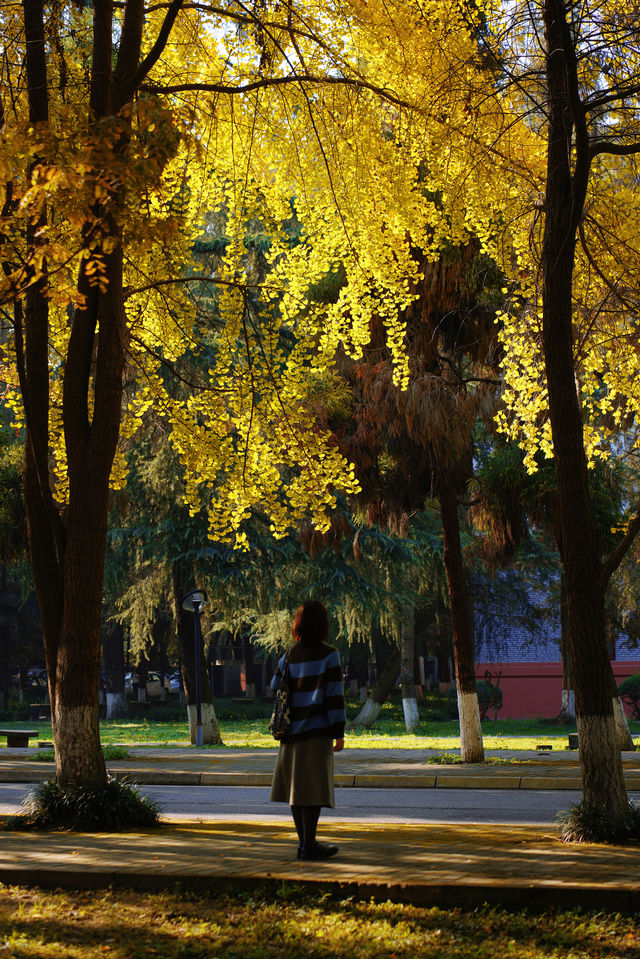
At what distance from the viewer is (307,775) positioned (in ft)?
25.3

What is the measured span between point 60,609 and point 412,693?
82.5 feet

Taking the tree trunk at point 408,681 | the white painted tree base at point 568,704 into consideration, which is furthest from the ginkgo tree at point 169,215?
the white painted tree base at point 568,704

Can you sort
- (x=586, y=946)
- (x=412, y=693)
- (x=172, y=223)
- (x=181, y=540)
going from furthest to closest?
(x=412, y=693), (x=181, y=540), (x=172, y=223), (x=586, y=946)

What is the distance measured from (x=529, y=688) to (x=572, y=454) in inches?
1566

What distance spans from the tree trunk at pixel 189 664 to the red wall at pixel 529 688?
73.3 ft

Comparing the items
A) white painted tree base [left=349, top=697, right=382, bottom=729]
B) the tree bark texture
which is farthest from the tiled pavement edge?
white painted tree base [left=349, top=697, right=382, bottom=729]

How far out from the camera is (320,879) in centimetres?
679

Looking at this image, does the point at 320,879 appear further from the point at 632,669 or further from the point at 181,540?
the point at 632,669

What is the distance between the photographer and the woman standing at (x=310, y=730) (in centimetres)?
771

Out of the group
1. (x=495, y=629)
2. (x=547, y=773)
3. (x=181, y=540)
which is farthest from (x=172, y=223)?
(x=495, y=629)

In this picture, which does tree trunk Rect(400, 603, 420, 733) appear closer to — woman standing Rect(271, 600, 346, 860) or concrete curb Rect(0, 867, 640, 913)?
woman standing Rect(271, 600, 346, 860)

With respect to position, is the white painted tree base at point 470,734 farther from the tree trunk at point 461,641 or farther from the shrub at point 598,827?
the shrub at point 598,827

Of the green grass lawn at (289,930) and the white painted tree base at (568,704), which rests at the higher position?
the green grass lawn at (289,930)

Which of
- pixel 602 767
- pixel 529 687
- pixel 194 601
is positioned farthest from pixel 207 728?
pixel 529 687
